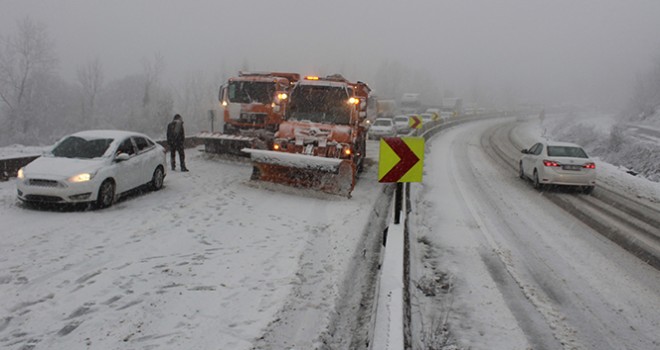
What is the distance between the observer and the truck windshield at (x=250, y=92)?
58.5 ft

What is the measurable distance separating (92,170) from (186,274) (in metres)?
4.58

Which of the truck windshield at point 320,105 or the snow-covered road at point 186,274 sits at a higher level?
the truck windshield at point 320,105

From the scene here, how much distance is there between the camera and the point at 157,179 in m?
12.0

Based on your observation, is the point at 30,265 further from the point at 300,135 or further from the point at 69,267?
the point at 300,135

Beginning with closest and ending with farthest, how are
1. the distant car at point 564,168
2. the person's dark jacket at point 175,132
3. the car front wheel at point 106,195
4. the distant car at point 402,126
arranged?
the car front wheel at point 106,195, the distant car at point 564,168, the person's dark jacket at point 175,132, the distant car at point 402,126

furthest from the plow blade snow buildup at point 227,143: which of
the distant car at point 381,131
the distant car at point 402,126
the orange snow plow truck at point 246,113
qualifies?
the distant car at point 402,126

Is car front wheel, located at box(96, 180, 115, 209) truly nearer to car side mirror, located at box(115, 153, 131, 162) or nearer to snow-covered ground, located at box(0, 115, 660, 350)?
snow-covered ground, located at box(0, 115, 660, 350)

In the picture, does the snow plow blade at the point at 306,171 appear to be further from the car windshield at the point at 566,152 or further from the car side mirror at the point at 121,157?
the car windshield at the point at 566,152

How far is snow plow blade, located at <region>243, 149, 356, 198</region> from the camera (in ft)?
37.1

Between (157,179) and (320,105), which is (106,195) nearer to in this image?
(157,179)

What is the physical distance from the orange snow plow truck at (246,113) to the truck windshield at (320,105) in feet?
11.8

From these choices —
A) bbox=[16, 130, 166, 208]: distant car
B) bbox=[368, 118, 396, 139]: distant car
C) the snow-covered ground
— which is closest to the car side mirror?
bbox=[16, 130, 166, 208]: distant car

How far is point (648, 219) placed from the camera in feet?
35.4

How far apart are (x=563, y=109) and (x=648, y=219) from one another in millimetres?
99099
